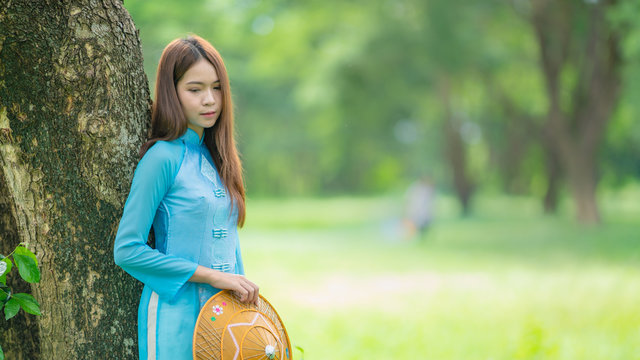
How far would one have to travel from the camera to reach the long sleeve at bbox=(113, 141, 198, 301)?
6.25 feet

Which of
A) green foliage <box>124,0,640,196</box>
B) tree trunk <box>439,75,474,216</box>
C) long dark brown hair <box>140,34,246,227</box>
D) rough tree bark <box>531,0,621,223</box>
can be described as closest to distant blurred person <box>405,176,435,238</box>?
rough tree bark <box>531,0,621,223</box>

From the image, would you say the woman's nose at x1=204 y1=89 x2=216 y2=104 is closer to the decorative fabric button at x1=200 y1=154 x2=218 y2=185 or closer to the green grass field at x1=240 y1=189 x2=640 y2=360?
the decorative fabric button at x1=200 y1=154 x2=218 y2=185

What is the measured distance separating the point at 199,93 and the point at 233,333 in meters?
0.80

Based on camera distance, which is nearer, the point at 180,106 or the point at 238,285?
the point at 238,285

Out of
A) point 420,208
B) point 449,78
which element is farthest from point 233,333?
point 449,78

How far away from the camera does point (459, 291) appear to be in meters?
7.84

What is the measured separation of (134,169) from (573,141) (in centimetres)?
1481

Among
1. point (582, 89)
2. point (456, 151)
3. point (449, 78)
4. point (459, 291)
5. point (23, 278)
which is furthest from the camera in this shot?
point (456, 151)

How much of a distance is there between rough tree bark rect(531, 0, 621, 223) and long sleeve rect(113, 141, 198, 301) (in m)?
14.3

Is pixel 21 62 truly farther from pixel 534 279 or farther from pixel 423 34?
pixel 423 34

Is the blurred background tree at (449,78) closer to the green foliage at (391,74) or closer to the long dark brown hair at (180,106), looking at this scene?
the green foliage at (391,74)

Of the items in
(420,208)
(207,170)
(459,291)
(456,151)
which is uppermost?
(456,151)

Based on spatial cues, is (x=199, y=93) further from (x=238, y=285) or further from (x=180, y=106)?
(x=238, y=285)

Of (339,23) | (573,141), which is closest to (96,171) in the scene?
(573,141)
